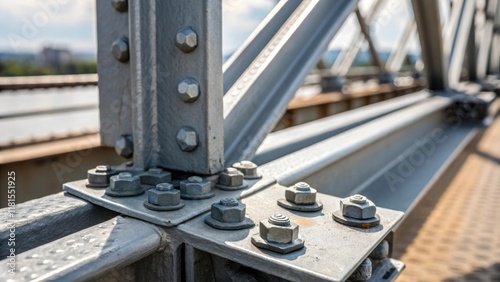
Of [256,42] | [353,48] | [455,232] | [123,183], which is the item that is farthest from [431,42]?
[353,48]

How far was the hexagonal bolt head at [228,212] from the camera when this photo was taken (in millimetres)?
888

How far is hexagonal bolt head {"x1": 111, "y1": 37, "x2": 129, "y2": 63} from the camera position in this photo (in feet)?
4.01

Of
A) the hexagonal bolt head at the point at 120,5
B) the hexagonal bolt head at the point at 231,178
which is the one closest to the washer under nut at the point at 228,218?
the hexagonal bolt head at the point at 231,178

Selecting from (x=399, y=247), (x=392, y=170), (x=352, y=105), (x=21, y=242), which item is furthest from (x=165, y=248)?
(x=352, y=105)

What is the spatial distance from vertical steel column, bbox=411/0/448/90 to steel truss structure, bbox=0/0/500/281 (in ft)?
5.41

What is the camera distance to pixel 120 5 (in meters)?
1.23

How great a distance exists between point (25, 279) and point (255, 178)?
2.24 ft

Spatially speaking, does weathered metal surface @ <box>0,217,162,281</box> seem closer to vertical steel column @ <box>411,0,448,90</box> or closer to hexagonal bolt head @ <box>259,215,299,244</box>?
hexagonal bolt head @ <box>259,215,299,244</box>

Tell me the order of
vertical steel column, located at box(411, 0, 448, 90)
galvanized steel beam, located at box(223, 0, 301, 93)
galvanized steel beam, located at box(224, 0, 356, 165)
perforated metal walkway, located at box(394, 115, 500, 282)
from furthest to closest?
1. vertical steel column, located at box(411, 0, 448, 90)
2. perforated metal walkway, located at box(394, 115, 500, 282)
3. galvanized steel beam, located at box(223, 0, 301, 93)
4. galvanized steel beam, located at box(224, 0, 356, 165)

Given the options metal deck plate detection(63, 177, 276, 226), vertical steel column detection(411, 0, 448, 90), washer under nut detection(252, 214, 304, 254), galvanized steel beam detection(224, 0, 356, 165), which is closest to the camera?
washer under nut detection(252, 214, 304, 254)

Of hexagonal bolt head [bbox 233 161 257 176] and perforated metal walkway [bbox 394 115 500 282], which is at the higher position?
hexagonal bolt head [bbox 233 161 257 176]

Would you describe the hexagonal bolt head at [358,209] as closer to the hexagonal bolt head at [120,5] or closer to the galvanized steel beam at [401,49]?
the hexagonal bolt head at [120,5]

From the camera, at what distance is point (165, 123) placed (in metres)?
1.22

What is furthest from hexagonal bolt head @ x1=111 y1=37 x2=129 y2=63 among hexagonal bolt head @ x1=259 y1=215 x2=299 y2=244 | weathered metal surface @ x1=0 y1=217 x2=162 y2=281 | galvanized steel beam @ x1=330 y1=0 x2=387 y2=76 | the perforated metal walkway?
galvanized steel beam @ x1=330 y1=0 x2=387 y2=76
